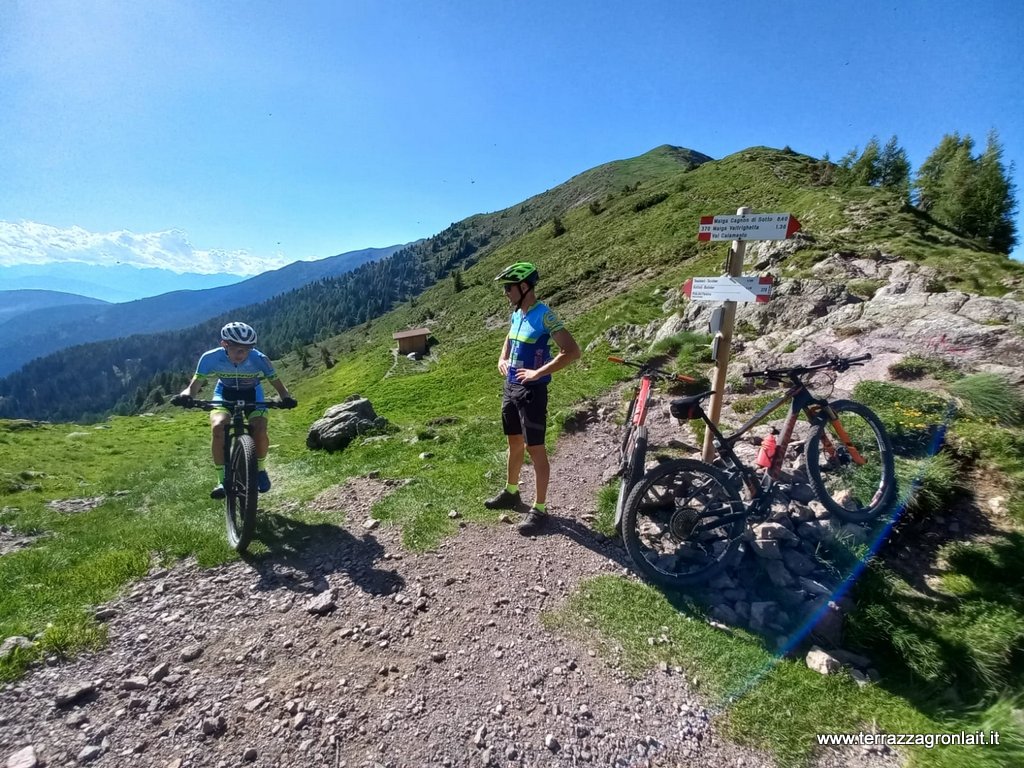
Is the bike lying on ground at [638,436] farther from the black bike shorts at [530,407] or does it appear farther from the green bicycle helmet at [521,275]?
the green bicycle helmet at [521,275]

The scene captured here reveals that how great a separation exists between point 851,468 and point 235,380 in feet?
28.7

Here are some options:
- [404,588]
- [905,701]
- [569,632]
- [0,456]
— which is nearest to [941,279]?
[905,701]

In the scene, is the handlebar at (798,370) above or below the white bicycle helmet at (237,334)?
below

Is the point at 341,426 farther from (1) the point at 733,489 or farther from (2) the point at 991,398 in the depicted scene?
(2) the point at 991,398

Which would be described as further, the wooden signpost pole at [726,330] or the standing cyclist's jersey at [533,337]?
the wooden signpost pole at [726,330]

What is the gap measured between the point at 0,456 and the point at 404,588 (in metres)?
22.6

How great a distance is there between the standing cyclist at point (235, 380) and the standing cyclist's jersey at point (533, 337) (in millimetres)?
3426

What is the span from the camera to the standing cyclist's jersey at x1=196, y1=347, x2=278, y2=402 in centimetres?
661

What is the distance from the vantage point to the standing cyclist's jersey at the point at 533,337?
5859 mm

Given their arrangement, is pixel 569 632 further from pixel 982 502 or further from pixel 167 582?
pixel 982 502

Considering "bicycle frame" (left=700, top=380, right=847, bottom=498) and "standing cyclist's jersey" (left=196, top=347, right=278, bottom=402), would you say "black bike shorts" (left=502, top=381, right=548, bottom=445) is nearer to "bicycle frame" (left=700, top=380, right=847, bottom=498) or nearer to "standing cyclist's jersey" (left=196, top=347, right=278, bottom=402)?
"bicycle frame" (left=700, top=380, right=847, bottom=498)

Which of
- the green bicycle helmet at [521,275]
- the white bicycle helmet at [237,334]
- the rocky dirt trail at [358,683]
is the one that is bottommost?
→ the rocky dirt trail at [358,683]

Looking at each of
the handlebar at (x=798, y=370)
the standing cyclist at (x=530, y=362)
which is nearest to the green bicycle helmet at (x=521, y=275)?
the standing cyclist at (x=530, y=362)

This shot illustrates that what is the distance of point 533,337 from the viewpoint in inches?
231
